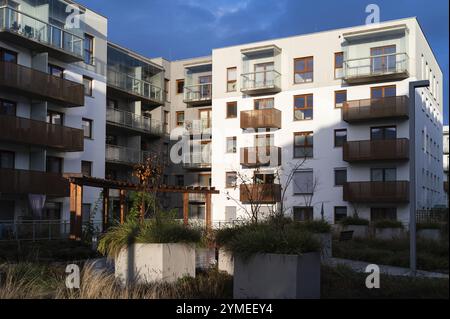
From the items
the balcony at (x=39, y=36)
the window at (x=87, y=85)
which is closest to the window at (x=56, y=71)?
the balcony at (x=39, y=36)

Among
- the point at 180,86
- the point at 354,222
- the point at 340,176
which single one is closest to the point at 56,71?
the point at 180,86

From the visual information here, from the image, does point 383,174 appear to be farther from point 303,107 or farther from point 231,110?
point 231,110

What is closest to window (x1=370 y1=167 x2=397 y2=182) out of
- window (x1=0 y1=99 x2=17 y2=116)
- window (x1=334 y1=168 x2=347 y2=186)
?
window (x1=334 y1=168 x2=347 y2=186)

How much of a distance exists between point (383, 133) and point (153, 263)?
32651 millimetres

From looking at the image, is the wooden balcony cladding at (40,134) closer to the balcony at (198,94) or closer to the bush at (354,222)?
the balcony at (198,94)

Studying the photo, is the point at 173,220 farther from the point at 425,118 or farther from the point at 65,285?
the point at 425,118

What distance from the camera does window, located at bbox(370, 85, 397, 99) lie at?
40.4 metres

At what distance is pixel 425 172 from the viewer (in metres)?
45.6

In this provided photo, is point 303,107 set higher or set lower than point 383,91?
lower

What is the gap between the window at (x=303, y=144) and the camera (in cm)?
4344

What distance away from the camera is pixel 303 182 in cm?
4334

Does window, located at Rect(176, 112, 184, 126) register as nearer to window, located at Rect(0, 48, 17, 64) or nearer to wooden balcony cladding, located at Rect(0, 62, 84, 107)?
wooden balcony cladding, located at Rect(0, 62, 84, 107)

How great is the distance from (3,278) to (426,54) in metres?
41.8
